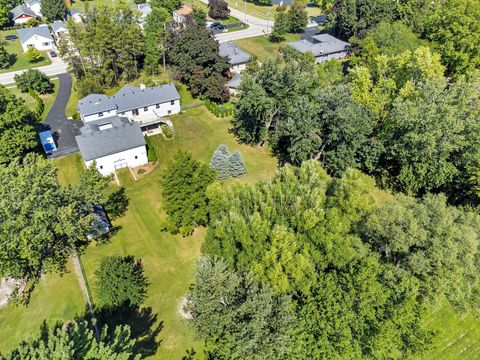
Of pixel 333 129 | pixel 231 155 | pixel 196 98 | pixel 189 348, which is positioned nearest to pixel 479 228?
pixel 333 129

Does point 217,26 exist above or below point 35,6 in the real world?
above

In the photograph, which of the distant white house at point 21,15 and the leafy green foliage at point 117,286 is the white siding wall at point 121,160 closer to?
the leafy green foliage at point 117,286

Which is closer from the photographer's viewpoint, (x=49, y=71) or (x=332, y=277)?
(x=332, y=277)

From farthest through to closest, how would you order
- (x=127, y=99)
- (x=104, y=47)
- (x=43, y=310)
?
1. (x=104, y=47)
2. (x=127, y=99)
3. (x=43, y=310)

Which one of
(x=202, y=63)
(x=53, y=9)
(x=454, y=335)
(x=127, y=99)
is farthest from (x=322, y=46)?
(x=53, y=9)

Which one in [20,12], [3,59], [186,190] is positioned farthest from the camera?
[20,12]

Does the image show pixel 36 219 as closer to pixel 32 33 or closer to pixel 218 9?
pixel 32 33

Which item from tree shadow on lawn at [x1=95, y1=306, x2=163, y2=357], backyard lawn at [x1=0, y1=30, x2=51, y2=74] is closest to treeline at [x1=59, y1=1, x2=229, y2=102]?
backyard lawn at [x1=0, y1=30, x2=51, y2=74]

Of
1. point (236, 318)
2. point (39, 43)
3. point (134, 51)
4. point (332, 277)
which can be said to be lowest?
point (39, 43)

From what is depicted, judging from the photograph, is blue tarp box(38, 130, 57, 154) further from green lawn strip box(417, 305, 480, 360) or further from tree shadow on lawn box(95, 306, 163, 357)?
green lawn strip box(417, 305, 480, 360)
